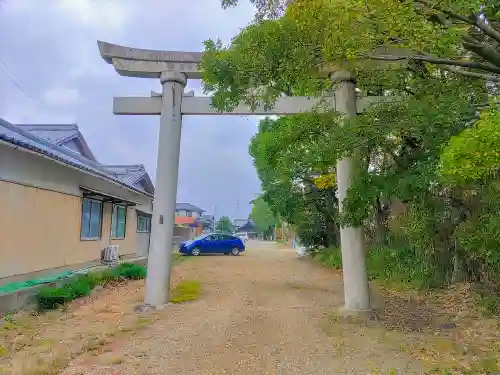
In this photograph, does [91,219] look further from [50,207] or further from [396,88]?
[396,88]

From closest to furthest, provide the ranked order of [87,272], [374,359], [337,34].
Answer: [337,34] → [374,359] → [87,272]

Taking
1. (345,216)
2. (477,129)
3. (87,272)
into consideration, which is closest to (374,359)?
(345,216)

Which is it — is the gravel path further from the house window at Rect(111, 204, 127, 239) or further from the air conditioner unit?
the house window at Rect(111, 204, 127, 239)

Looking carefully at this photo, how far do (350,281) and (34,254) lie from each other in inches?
264

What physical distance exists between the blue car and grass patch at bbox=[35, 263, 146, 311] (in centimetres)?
1161

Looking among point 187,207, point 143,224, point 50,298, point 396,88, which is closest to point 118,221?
point 143,224

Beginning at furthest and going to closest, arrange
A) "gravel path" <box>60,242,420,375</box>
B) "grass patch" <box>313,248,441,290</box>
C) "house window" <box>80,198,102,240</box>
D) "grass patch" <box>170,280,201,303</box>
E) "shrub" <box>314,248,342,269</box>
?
"shrub" <box>314,248,342,269</box>, "house window" <box>80,198,102,240</box>, "grass patch" <box>313,248,441,290</box>, "grass patch" <box>170,280,201,303</box>, "gravel path" <box>60,242,420,375</box>

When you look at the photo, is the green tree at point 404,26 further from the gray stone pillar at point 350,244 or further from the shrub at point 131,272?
the shrub at point 131,272

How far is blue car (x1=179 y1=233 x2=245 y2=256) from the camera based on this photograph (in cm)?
2458

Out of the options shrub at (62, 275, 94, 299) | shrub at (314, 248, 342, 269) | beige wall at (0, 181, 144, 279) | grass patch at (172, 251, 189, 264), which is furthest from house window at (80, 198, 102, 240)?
shrub at (314, 248, 342, 269)

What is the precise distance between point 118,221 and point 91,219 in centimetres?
308

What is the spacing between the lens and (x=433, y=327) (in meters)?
6.89

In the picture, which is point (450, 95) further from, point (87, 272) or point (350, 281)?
point (87, 272)

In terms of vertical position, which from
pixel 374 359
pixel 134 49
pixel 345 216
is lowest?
pixel 374 359
